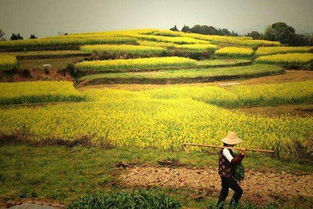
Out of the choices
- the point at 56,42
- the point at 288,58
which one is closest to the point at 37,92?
the point at 56,42

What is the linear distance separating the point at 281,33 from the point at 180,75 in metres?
2.81

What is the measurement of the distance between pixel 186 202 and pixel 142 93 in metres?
3.68

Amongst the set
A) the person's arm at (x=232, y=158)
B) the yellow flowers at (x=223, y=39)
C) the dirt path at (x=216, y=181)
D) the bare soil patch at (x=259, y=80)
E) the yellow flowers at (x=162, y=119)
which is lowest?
the dirt path at (x=216, y=181)

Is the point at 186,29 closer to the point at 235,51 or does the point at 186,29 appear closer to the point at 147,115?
the point at 235,51

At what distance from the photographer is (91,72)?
8789 millimetres

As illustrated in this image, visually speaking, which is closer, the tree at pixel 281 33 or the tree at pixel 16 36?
the tree at pixel 281 33

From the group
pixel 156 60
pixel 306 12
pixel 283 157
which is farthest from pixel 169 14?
pixel 283 157

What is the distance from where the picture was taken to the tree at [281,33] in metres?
8.54

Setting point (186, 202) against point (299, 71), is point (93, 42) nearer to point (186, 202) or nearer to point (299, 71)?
point (299, 71)

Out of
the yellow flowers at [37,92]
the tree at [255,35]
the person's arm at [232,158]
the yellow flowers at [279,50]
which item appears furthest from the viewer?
the tree at [255,35]

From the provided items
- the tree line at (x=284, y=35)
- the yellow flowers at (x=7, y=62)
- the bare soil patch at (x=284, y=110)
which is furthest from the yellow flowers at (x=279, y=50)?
the yellow flowers at (x=7, y=62)

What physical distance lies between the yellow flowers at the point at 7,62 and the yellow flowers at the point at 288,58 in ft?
20.1

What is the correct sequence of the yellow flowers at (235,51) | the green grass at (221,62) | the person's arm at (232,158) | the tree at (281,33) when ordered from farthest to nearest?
the yellow flowers at (235,51), the green grass at (221,62), the tree at (281,33), the person's arm at (232,158)

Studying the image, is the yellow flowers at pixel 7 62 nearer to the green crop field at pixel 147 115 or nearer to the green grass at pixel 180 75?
the green crop field at pixel 147 115
